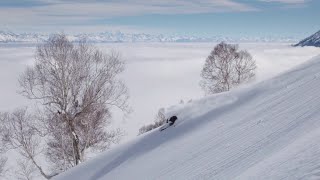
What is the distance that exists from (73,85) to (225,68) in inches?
862

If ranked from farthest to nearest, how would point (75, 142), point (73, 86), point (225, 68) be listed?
point (225, 68)
point (75, 142)
point (73, 86)

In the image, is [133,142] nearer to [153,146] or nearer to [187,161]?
[153,146]

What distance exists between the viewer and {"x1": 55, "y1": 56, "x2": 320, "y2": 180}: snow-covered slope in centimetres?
815

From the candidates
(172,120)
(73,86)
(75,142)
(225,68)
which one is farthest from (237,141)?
(225,68)

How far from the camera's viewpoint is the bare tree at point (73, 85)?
2022 cm

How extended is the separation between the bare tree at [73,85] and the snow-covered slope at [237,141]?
202 inches

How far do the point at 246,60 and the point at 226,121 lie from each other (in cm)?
2886

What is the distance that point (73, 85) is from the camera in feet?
67.4

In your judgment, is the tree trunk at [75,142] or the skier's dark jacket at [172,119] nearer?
the skier's dark jacket at [172,119]

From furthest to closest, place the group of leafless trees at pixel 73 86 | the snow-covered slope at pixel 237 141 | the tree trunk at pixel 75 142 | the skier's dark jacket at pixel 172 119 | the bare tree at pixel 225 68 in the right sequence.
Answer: the bare tree at pixel 225 68 → the tree trunk at pixel 75 142 → the group of leafless trees at pixel 73 86 → the skier's dark jacket at pixel 172 119 → the snow-covered slope at pixel 237 141

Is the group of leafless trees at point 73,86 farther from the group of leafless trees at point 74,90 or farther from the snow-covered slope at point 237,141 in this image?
the snow-covered slope at point 237,141

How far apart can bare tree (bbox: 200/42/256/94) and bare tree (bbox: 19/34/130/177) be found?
61.1 feet

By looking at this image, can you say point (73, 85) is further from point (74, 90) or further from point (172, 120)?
point (172, 120)

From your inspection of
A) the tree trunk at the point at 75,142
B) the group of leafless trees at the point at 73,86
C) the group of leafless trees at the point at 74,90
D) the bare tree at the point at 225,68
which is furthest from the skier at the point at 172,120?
the bare tree at the point at 225,68
